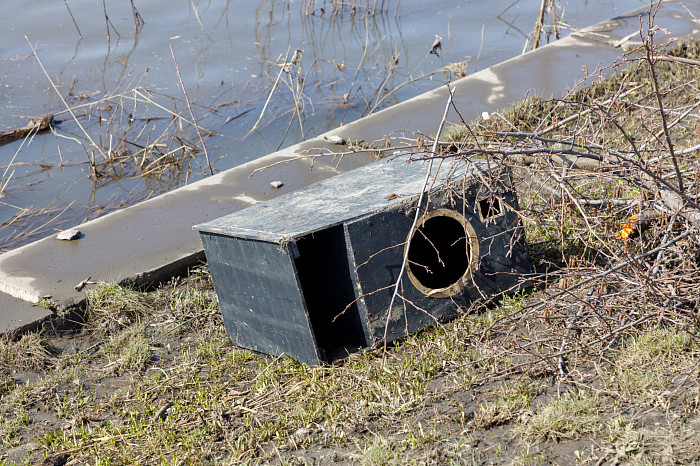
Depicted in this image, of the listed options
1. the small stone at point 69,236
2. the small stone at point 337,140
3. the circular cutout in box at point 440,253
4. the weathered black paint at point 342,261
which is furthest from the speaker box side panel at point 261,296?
the small stone at point 337,140

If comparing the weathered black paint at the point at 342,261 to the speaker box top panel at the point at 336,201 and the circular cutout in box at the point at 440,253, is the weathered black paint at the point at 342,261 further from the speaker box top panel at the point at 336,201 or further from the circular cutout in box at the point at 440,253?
the circular cutout in box at the point at 440,253

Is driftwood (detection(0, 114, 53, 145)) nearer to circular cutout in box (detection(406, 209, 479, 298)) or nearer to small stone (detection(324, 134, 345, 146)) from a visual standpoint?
small stone (detection(324, 134, 345, 146))

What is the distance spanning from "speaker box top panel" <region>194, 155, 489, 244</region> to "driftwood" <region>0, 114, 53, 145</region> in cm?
480

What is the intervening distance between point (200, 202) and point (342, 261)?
2091 millimetres

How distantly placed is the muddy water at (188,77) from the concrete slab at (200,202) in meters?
0.74

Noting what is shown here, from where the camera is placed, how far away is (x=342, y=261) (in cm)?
326

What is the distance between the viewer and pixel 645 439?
247cm

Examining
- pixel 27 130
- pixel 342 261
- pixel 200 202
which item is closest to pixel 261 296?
pixel 342 261

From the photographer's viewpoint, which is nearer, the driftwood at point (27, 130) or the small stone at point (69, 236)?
the small stone at point (69, 236)

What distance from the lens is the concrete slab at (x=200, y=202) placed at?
4180 mm

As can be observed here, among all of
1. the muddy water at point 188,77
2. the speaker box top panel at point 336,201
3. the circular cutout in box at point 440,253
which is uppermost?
the muddy water at point 188,77

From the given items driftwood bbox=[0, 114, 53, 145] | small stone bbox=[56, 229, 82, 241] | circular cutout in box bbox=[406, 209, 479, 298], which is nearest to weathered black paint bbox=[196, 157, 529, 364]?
circular cutout in box bbox=[406, 209, 479, 298]

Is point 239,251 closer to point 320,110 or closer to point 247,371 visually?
point 247,371

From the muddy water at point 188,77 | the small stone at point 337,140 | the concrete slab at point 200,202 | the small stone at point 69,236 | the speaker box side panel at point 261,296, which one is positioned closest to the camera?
the speaker box side panel at point 261,296
